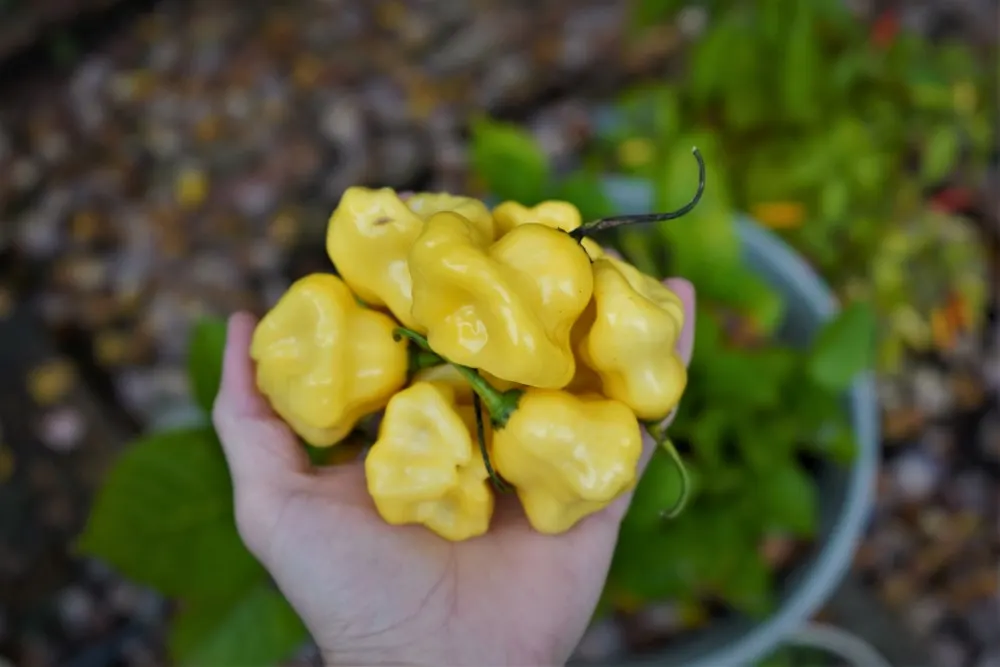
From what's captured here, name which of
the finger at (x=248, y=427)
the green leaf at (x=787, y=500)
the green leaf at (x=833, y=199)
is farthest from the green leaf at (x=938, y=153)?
the finger at (x=248, y=427)

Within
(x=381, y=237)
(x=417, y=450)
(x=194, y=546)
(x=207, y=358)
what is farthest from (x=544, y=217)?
(x=194, y=546)

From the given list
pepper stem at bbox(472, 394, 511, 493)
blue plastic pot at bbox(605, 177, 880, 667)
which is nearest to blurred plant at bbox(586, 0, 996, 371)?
blue plastic pot at bbox(605, 177, 880, 667)

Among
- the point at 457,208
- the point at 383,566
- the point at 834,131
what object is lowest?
the point at 834,131

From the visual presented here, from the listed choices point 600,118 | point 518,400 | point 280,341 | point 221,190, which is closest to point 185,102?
point 221,190

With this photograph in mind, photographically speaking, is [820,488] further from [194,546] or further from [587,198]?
[194,546]

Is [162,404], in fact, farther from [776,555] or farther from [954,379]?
[954,379]

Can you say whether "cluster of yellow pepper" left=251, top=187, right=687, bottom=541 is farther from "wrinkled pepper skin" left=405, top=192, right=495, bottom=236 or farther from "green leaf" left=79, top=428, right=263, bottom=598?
"green leaf" left=79, top=428, right=263, bottom=598
